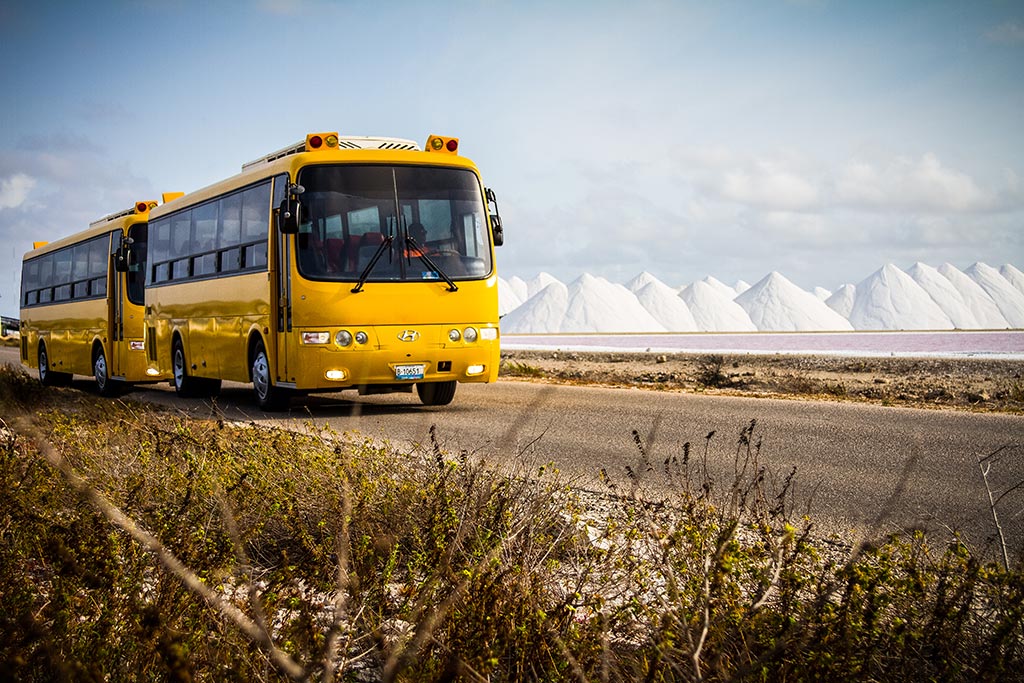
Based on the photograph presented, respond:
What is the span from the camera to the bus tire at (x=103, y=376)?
20.5 m

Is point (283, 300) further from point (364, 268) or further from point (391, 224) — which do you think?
point (391, 224)

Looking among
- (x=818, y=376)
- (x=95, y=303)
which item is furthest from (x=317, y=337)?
(x=818, y=376)

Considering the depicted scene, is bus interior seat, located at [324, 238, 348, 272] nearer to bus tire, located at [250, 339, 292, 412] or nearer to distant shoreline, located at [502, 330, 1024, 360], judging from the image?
bus tire, located at [250, 339, 292, 412]

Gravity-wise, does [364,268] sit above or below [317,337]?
above

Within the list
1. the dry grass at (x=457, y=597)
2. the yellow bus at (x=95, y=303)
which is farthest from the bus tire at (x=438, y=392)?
the dry grass at (x=457, y=597)

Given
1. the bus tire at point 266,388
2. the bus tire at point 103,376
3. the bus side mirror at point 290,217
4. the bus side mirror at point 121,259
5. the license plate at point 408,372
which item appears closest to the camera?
the bus side mirror at point 290,217

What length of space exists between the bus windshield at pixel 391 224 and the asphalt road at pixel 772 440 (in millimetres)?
1920

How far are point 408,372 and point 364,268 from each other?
1440mm

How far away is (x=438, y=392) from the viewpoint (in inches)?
600

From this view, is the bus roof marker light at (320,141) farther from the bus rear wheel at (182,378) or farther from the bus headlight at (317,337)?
the bus rear wheel at (182,378)

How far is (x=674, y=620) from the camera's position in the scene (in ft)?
10.7

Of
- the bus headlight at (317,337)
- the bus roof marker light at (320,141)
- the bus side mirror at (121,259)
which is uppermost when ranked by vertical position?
the bus roof marker light at (320,141)

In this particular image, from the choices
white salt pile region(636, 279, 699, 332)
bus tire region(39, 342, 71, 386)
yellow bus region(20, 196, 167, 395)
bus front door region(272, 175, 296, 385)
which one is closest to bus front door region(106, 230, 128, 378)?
yellow bus region(20, 196, 167, 395)

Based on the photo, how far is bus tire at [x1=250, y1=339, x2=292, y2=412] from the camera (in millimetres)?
14203
